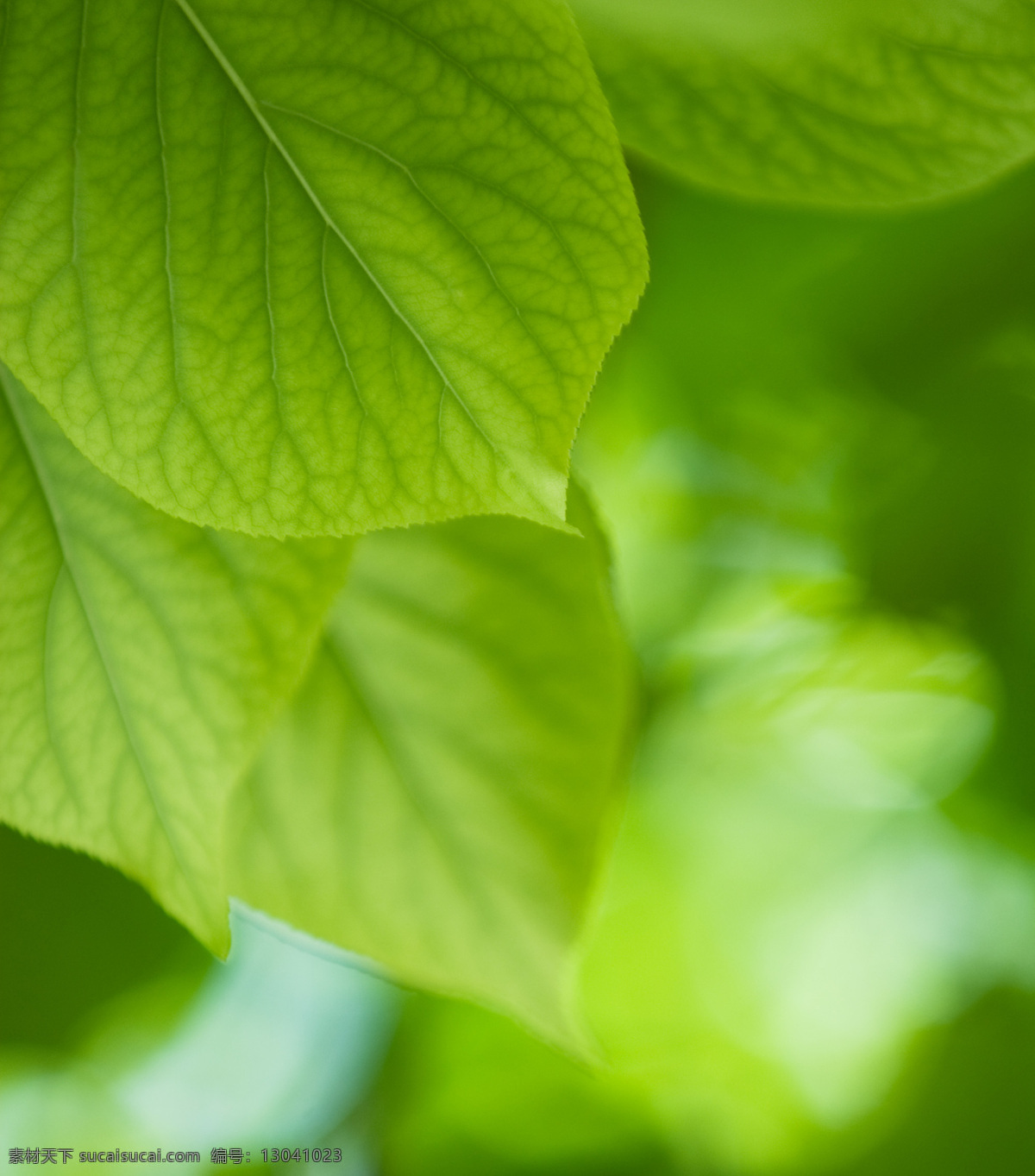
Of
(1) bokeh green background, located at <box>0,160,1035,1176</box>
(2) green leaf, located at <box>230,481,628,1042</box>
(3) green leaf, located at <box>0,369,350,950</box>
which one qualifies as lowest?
Answer: (1) bokeh green background, located at <box>0,160,1035,1176</box>

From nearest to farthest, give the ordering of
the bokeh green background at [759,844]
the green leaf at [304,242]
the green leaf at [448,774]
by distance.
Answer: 1. the green leaf at [304,242]
2. the green leaf at [448,774]
3. the bokeh green background at [759,844]

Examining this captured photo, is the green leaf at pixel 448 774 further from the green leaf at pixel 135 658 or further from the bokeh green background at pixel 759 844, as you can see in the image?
the bokeh green background at pixel 759 844

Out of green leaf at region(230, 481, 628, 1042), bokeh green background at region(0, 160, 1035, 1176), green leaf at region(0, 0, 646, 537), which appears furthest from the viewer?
bokeh green background at region(0, 160, 1035, 1176)

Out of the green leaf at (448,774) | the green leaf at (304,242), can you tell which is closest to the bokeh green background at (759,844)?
the green leaf at (448,774)

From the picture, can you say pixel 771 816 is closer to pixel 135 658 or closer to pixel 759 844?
pixel 759 844

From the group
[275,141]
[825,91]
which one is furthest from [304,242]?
[825,91]

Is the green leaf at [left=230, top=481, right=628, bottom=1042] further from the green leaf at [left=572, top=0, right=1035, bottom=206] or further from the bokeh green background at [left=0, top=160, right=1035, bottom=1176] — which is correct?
the bokeh green background at [left=0, top=160, right=1035, bottom=1176]

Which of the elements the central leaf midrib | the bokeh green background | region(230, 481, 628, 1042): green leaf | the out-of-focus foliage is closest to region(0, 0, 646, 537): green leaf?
the central leaf midrib
